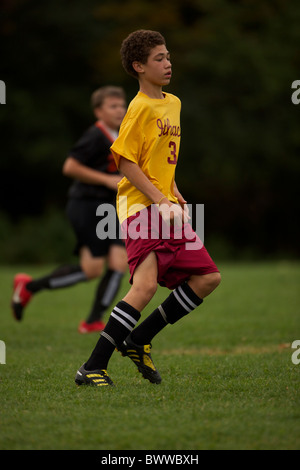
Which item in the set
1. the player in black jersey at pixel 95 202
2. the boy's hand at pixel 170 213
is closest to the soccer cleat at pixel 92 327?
the player in black jersey at pixel 95 202

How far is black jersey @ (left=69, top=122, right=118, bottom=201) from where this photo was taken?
7.08 m

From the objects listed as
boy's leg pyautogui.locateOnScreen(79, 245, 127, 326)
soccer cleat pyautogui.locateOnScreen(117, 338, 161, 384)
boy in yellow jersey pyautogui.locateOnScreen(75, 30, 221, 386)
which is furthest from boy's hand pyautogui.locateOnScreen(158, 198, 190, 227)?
boy's leg pyautogui.locateOnScreen(79, 245, 127, 326)

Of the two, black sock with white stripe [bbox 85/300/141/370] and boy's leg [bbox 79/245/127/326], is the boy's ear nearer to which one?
black sock with white stripe [bbox 85/300/141/370]

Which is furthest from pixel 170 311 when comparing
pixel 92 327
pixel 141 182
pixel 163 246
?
pixel 92 327

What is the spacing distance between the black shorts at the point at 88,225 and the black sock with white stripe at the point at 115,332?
10.3 ft

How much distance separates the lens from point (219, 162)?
23.4 metres

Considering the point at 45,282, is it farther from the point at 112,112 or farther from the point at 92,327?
the point at 112,112

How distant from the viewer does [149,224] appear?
4160 mm

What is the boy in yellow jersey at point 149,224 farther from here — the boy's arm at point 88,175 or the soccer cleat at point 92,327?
the soccer cleat at point 92,327

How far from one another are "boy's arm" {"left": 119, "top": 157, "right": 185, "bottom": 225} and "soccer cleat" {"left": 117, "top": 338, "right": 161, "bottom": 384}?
2.69 ft

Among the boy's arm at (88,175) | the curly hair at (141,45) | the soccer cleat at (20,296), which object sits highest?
the curly hair at (141,45)

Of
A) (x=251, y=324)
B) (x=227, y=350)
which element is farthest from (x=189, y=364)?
(x=251, y=324)

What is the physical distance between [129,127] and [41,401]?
5.18 ft

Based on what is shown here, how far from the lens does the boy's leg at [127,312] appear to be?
4082mm
